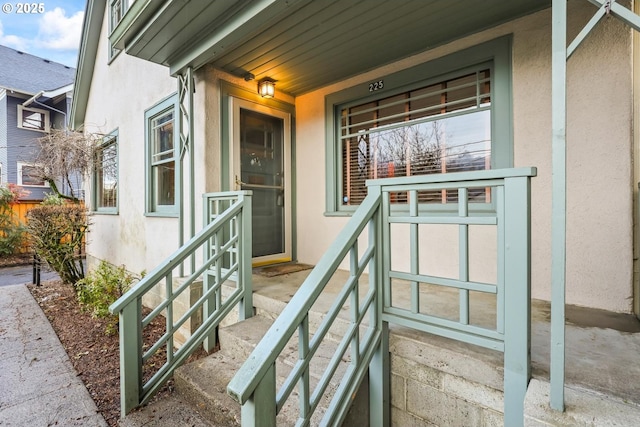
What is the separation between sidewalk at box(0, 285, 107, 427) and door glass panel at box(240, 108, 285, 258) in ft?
6.55

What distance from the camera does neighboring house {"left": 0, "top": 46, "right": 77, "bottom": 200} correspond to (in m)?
10.6

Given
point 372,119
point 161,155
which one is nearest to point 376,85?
point 372,119

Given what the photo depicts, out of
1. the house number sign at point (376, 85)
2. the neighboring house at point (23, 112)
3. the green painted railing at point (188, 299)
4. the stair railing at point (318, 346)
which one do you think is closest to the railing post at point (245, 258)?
the green painted railing at point (188, 299)

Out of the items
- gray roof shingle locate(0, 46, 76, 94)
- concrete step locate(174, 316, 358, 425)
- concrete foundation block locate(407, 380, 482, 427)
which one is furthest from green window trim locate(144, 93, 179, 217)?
gray roof shingle locate(0, 46, 76, 94)

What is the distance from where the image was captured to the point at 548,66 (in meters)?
2.34

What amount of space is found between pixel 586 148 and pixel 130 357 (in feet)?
11.1

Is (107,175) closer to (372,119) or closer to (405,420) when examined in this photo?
(372,119)

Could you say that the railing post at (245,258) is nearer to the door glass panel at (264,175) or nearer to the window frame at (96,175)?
the door glass panel at (264,175)

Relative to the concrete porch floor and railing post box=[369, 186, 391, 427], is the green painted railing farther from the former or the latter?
railing post box=[369, 186, 391, 427]

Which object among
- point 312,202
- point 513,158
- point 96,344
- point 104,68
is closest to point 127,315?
point 96,344

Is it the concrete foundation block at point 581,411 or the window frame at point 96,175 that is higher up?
the window frame at point 96,175

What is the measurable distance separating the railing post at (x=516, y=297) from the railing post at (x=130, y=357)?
2.06m

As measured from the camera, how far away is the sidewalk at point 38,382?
197cm

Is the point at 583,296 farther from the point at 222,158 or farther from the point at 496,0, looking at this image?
the point at 222,158
